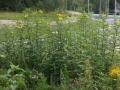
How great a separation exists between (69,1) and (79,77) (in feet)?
144

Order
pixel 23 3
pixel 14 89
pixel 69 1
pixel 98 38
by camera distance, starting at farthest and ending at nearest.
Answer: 1. pixel 69 1
2. pixel 23 3
3. pixel 98 38
4. pixel 14 89

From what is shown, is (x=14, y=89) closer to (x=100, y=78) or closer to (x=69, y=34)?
(x=100, y=78)

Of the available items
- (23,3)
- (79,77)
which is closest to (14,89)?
(79,77)

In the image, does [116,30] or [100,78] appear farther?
[116,30]

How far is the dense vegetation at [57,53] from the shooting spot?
18.6ft

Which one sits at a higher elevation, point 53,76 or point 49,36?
point 49,36

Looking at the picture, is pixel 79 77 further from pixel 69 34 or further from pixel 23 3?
pixel 23 3

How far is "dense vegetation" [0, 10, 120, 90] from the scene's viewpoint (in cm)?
566

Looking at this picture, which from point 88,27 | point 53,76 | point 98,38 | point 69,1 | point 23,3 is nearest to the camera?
point 53,76

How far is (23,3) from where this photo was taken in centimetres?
4528

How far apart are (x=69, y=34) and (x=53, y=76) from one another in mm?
850

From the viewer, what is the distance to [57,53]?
6.35 meters

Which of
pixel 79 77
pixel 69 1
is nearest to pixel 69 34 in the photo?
pixel 79 77

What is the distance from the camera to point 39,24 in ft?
22.4
